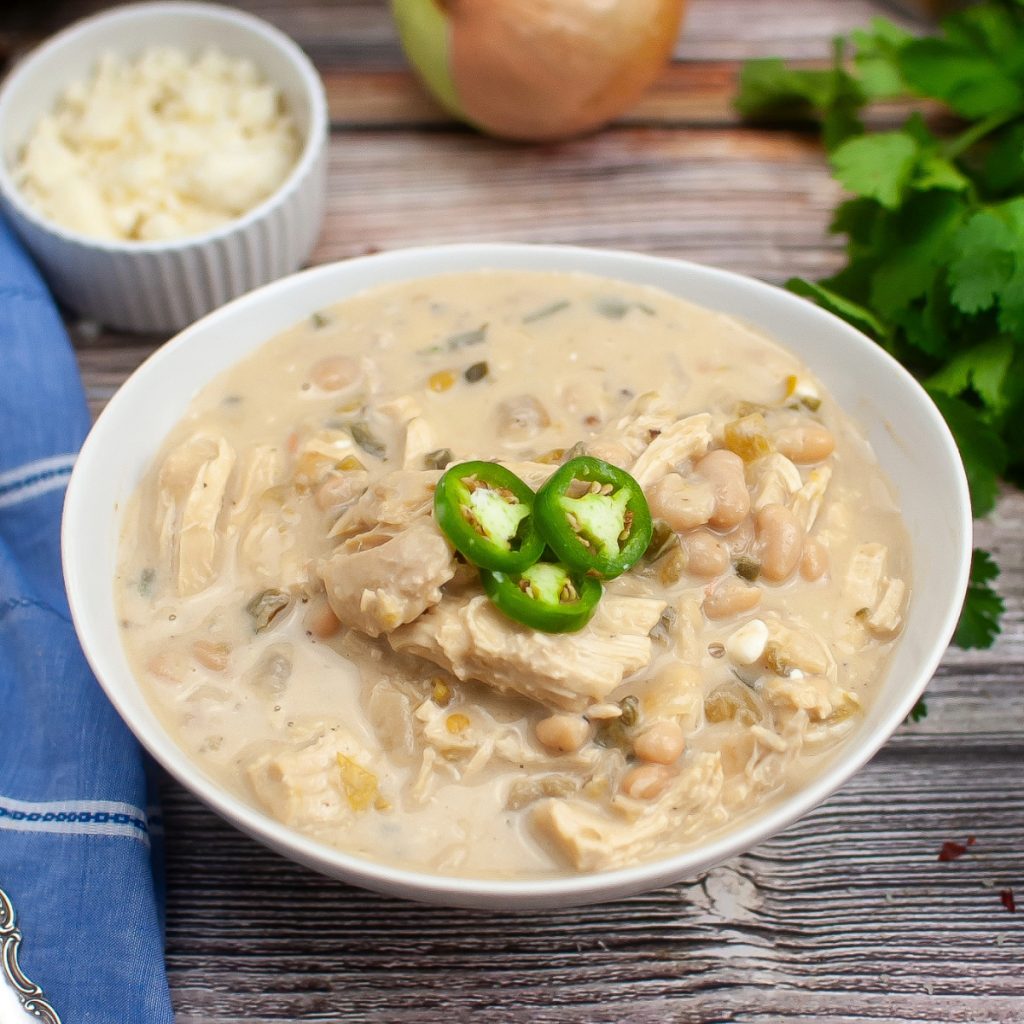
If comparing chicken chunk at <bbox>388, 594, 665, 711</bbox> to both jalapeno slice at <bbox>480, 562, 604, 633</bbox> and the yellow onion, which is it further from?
the yellow onion

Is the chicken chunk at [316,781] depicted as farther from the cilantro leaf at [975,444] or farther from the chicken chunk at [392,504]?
the cilantro leaf at [975,444]

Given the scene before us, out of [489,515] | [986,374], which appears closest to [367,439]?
[489,515]

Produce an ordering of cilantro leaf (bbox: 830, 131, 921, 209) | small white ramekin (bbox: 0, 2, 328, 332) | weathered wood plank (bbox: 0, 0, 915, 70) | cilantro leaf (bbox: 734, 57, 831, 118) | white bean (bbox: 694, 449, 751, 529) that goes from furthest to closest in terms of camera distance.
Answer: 1. weathered wood plank (bbox: 0, 0, 915, 70)
2. cilantro leaf (bbox: 734, 57, 831, 118)
3. small white ramekin (bbox: 0, 2, 328, 332)
4. cilantro leaf (bbox: 830, 131, 921, 209)
5. white bean (bbox: 694, 449, 751, 529)

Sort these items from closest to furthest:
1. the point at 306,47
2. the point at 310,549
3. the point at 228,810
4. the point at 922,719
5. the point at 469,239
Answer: the point at 228,810 < the point at 310,549 < the point at 922,719 < the point at 469,239 < the point at 306,47


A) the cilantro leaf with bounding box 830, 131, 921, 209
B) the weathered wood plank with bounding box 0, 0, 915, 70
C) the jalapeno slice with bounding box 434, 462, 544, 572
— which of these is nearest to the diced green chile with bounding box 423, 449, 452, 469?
the jalapeno slice with bounding box 434, 462, 544, 572

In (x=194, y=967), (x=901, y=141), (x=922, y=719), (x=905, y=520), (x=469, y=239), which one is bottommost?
(x=194, y=967)

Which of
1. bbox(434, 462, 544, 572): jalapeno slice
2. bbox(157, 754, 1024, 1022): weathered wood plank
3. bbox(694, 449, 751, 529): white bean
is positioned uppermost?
bbox(434, 462, 544, 572): jalapeno slice

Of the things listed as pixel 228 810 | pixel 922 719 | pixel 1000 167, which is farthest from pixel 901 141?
pixel 228 810

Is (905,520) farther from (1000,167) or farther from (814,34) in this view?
(814,34)
